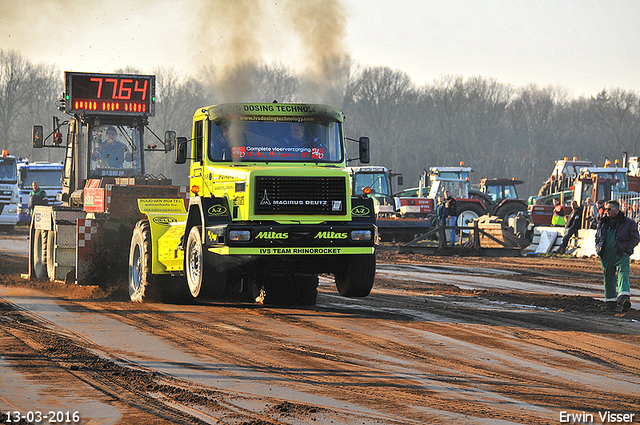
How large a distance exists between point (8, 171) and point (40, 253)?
18629 millimetres

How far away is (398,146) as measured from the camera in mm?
84375

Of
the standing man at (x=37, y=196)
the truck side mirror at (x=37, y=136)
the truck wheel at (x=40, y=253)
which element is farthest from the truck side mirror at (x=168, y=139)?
the standing man at (x=37, y=196)

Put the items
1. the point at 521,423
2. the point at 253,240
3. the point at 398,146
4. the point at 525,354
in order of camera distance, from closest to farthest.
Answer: the point at 521,423, the point at 525,354, the point at 253,240, the point at 398,146

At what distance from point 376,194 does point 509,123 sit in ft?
217

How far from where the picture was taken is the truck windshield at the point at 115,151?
684 inches

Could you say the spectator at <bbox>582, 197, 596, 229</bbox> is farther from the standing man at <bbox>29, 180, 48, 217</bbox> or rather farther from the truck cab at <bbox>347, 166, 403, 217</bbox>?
the standing man at <bbox>29, 180, 48, 217</bbox>

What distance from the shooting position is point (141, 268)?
1216cm

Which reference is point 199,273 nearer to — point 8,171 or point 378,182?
point 378,182

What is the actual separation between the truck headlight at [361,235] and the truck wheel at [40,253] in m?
7.27

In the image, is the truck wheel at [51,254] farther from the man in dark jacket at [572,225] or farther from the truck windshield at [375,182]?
the truck windshield at [375,182]

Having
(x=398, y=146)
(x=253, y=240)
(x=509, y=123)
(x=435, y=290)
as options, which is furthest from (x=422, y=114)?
(x=253, y=240)

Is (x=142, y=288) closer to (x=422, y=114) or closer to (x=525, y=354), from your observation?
(x=525, y=354)

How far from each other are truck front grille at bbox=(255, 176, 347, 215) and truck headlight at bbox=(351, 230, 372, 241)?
0.32m

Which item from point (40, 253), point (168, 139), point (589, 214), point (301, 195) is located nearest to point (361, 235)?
point (301, 195)
